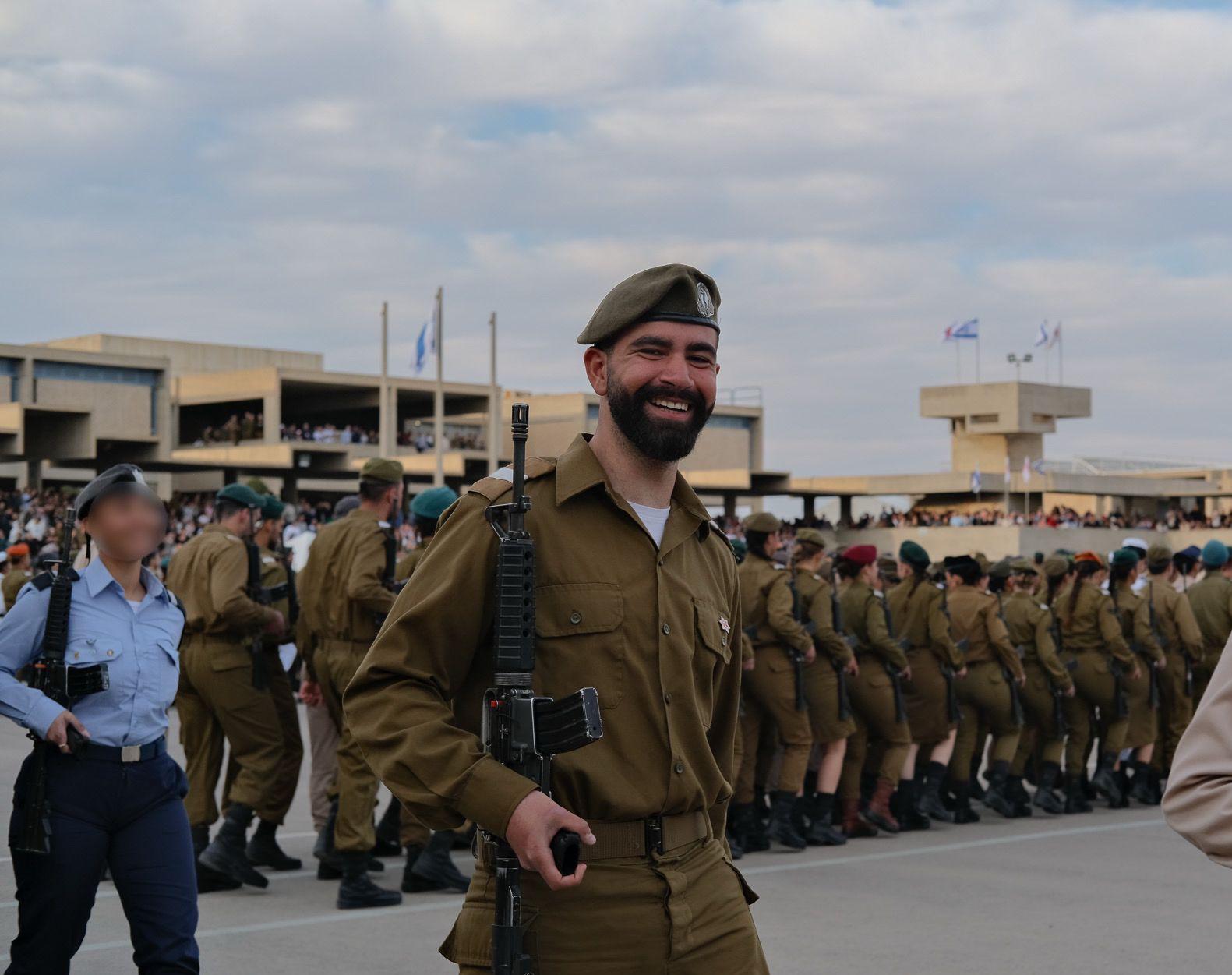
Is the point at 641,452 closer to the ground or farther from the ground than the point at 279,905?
Result: farther from the ground

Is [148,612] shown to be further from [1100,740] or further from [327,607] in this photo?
[1100,740]

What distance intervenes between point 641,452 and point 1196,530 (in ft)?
215

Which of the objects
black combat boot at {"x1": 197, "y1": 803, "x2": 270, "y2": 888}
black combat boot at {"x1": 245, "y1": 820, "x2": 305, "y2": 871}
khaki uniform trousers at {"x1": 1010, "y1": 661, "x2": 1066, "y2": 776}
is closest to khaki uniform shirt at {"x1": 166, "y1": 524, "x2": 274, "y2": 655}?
black combat boot at {"x1": 197, "y1": 803, "x2": 270, "y2": 888}

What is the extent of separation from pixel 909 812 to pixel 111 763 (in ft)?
27.0

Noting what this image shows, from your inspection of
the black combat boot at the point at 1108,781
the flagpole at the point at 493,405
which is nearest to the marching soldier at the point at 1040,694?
the black combat boot at the point at 1108,781

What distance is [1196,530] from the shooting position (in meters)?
65.2

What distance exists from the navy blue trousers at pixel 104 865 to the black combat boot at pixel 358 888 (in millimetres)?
3352

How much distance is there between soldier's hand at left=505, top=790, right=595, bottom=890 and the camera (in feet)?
9.87

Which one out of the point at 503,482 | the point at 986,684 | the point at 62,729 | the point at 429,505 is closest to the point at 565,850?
the point at 503,482

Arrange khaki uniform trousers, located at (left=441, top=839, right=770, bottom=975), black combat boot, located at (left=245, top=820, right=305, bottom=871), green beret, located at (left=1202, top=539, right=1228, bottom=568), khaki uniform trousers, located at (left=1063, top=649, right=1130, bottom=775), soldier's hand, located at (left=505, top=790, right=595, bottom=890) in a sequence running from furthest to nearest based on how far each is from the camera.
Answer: green beret, located at (left=1202, top=539, right=1228, bottom=568) < khaki uniform trousers, located at (left=1063, top=649, right=1130, bottom=775) < black combat boot, located at (left=245, top=820, right=305, bottom=871) < khaki uniform trousers, located at (left=441, top=839, right=770, bottom=975) < soldier's hand, located at (left=505, top=790, right=595, bottom=890)

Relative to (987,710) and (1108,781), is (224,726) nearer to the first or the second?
(987,710)

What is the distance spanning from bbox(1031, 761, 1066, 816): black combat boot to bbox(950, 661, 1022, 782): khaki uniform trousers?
55 centimetres

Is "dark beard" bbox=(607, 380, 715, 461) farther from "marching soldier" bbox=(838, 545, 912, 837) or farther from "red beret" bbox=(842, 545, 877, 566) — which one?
"red beret" bbox=(842, 545, 877, 566)

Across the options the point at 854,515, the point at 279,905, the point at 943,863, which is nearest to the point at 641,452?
the point at 279,905
